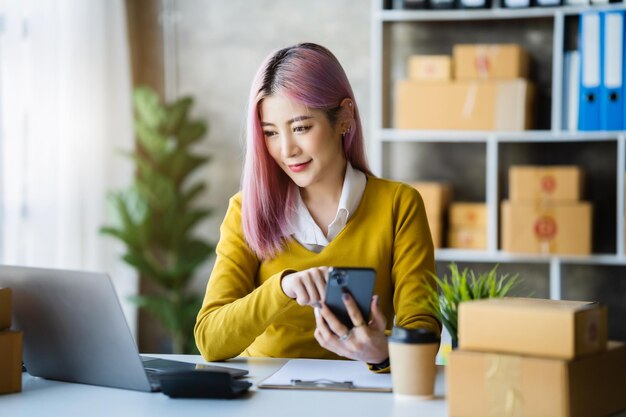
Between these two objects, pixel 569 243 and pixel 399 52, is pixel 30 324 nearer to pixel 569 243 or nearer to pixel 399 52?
pixel 569 243

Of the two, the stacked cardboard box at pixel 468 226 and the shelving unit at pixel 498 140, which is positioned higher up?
the shelving unit at pixel 498 140

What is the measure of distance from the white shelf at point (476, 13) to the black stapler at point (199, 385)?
96.5 inches

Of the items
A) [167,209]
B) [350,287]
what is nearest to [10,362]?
[350,287]

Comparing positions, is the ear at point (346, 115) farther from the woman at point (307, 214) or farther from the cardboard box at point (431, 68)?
the cardboard box at point (431, 68)

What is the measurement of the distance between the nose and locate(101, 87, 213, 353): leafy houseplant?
2320mm

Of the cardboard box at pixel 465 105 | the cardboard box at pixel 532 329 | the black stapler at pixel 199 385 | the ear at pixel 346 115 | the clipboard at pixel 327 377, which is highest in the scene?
the cardboard box at pixel 465 105

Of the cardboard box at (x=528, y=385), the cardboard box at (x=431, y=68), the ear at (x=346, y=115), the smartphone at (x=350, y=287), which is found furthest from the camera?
Result: the cardboard box at (x=431, y=68)

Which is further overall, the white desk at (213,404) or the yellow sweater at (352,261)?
the yellow sweater at (352,261)

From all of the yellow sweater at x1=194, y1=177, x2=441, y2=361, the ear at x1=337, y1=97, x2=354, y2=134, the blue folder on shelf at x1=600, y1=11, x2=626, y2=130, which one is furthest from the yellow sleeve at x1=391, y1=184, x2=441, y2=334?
the blue folder on shelf at x1=600, y1=11, x2=626, y2=130

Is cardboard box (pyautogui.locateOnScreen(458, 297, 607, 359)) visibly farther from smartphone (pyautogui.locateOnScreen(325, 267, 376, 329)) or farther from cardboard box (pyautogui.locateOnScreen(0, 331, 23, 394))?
cardboard box (pyautogui.locateOnScreen(0, 331, 23, 394))

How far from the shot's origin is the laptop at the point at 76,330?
1.48 m

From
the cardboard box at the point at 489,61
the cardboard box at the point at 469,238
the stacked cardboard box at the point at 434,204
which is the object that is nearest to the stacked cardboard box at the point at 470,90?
the cardboard box at the point at 489,61

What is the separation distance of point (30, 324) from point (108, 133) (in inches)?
109

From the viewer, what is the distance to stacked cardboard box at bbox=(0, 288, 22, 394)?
4.96ft
